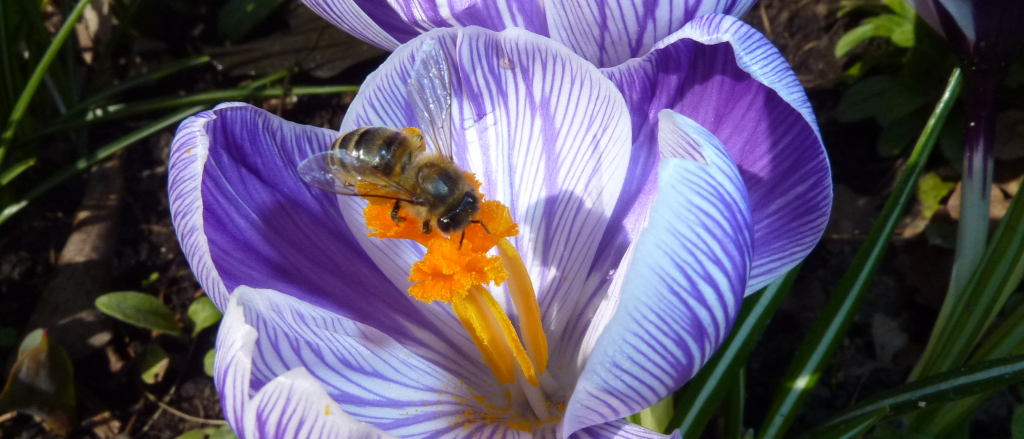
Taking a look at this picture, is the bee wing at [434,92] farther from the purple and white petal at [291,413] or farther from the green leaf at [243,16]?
the green leaf at [243,16]

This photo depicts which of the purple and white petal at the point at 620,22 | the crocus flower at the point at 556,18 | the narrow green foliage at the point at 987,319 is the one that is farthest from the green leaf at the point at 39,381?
the narrow green foliage at the point at 987,319

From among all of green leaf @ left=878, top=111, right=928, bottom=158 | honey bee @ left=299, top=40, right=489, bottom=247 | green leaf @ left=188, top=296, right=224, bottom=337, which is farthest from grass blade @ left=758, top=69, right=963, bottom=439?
green leaf @ left=188, top=296, right=224, bottom=337

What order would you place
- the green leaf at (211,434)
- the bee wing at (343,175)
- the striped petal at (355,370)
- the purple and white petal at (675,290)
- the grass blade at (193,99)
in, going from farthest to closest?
1. the grass blade at (193,99)
2. the green leaf at (211,434)
3. the bee wing at (343,175)
4. the striped petal at (355,370)
5. the purple and white petal at (675,290)

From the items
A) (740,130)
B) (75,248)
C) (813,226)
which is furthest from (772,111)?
(75,248)

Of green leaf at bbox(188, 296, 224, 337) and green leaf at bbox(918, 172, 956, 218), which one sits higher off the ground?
green leaf at bbox(918, 172, 956, 218)

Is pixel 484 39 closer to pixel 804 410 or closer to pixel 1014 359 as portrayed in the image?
pixel 1014 359

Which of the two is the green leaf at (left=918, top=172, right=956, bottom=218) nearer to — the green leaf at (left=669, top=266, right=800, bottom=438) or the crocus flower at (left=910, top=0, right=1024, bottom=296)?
the crocus flower at (left=910, top=0, right=1024, bottom=296)
